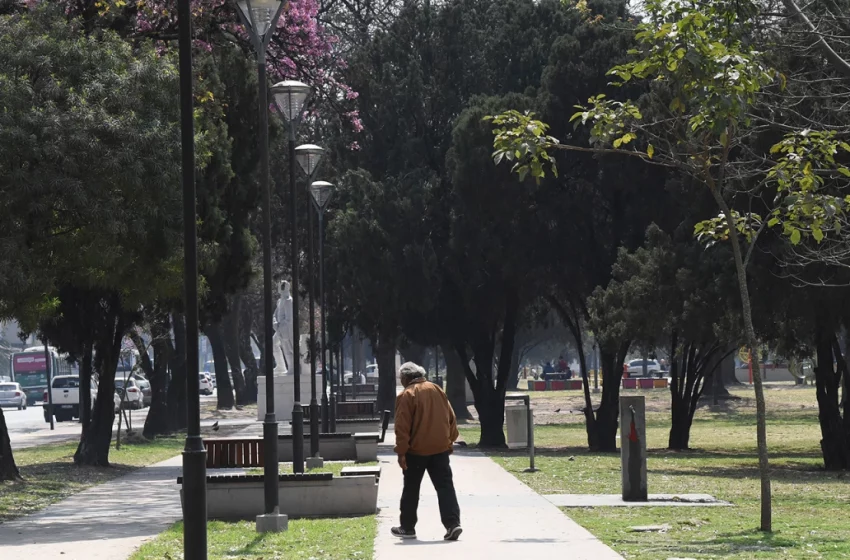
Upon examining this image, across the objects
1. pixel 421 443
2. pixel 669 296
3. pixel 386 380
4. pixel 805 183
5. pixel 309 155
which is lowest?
pixel 421 443

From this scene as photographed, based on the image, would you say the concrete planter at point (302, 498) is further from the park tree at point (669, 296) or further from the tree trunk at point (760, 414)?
the park tree at point (669, 296)

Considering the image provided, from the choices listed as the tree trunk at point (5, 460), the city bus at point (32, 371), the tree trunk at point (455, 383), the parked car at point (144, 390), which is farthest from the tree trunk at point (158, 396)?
the city bus at point (32, 371)

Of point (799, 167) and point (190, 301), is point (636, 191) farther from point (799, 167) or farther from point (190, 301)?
point (190, 301)

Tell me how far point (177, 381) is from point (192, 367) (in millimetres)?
33148

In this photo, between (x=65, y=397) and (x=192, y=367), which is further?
(x=65, y=397)

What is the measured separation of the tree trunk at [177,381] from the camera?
39500mm

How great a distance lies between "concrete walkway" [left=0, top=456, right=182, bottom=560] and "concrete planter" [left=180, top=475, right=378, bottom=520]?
0.66 m

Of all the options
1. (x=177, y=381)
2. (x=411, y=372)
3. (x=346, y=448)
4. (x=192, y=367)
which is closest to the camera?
(x=192, y=367)

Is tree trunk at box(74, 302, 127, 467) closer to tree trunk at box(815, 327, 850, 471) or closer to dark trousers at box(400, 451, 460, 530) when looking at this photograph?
tree trunk at box(815, 327, 850, 471)

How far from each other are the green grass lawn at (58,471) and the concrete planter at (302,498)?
2901mm

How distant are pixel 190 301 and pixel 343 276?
25.8 m

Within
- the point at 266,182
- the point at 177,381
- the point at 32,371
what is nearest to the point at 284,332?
the point at 177,381

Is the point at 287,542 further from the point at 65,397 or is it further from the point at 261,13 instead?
the point at 65,397

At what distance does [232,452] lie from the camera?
20.1 metres
